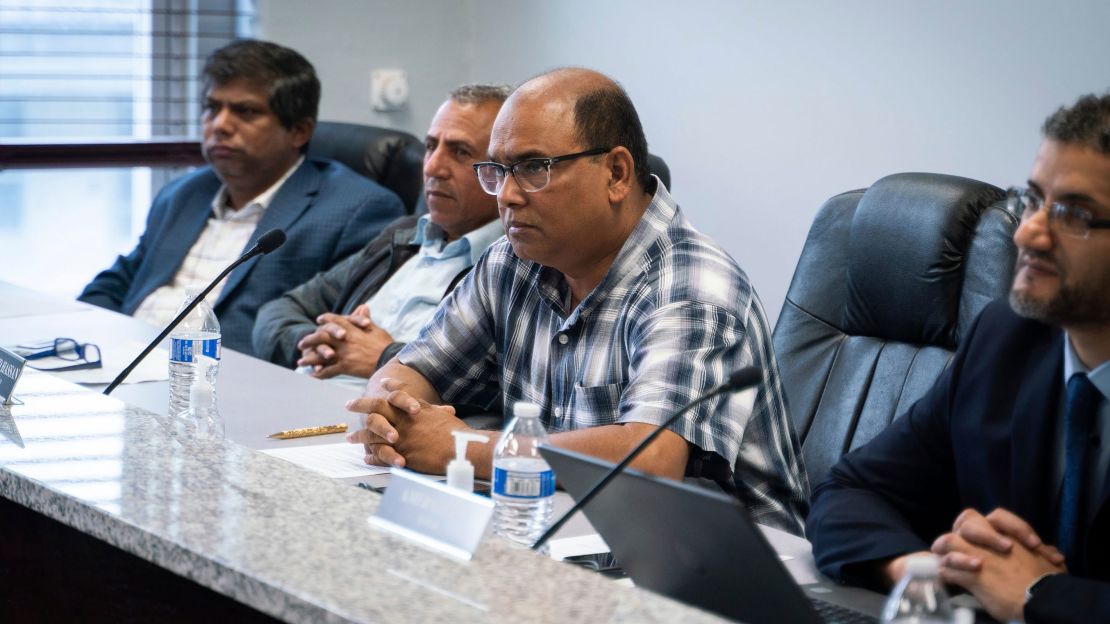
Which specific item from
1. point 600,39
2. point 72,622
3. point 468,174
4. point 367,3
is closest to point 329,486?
point 72,622

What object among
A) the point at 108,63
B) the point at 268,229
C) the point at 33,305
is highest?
the point at 108,63

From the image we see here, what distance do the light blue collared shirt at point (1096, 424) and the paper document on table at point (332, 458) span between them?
0.86 m

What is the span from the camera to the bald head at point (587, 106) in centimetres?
202

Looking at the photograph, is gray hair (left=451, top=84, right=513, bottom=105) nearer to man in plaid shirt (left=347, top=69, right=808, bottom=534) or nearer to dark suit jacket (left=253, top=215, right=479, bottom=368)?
dark suit jacket (left=253, top=215, right=479, bottom=368)

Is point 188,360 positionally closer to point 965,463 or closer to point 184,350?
point 184,350

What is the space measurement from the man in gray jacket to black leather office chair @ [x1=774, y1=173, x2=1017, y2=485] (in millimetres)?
791

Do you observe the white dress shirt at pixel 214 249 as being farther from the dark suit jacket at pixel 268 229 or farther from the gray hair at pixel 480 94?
the gray hair at pixel 480 94

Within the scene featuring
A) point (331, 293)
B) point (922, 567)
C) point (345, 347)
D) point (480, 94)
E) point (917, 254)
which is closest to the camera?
point (922, 567)

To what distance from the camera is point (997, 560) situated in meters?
1.41

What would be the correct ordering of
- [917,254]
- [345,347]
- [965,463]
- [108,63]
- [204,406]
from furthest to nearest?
[108,63] → [345,347] → [917,254] → [204,406] → [965,463]

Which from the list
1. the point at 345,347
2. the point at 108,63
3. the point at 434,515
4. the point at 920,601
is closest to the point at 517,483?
the point at 434,515

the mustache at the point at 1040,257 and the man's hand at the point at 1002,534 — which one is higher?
the mustache at the point at 1040,257

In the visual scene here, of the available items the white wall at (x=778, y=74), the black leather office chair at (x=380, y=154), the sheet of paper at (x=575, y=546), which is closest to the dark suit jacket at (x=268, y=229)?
the black leather office chair at (x=380, y=154)

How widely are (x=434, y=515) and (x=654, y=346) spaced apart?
75cm
